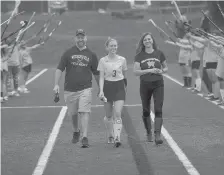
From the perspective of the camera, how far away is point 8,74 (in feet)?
59.1

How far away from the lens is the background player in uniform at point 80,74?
980 cm

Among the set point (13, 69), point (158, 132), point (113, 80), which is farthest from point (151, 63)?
point (13, 69)

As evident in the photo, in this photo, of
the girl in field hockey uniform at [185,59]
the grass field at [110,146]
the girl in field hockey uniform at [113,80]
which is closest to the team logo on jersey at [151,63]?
the girl in field hockey uniform at [113,80]

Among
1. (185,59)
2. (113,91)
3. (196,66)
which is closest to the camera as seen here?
(113,91)

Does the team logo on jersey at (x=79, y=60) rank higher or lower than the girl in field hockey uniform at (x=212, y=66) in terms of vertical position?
higher

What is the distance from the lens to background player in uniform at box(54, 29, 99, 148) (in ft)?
32.1

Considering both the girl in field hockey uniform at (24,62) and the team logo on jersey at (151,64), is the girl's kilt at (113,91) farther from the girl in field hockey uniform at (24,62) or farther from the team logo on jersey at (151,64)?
the girl in field hockey uniform at (24,62)

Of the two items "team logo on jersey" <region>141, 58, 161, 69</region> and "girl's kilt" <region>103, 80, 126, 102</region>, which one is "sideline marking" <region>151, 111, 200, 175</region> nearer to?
"girl's kilt" <region>103, 80, 126, 102</region>

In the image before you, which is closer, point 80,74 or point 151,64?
point 80,74

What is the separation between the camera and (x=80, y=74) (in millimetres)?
9844

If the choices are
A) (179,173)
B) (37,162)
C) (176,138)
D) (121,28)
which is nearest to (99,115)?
(176,138)

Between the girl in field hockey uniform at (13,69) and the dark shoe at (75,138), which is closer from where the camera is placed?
the dark shoe at (75,138)

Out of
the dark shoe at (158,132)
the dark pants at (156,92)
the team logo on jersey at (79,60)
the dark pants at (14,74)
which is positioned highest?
the team logo on jersey at (79,60)

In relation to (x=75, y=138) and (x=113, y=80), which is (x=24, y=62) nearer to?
Result: (x=75, y=138)
